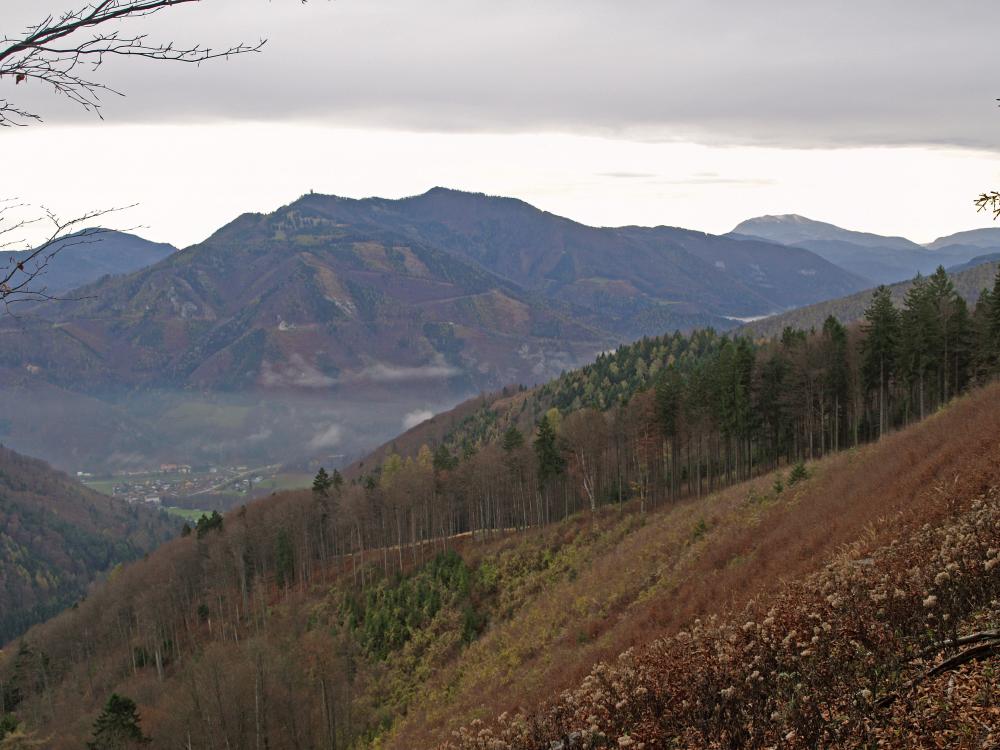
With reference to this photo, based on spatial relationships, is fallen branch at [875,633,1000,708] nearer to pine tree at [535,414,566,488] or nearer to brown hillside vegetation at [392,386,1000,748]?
brown hillside vegetation at [392,386,1000,748]

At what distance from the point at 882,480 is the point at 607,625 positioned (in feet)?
36.2

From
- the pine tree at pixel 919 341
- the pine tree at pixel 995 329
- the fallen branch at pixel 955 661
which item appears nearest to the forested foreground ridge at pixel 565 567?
the pine tree at pixel 919 341

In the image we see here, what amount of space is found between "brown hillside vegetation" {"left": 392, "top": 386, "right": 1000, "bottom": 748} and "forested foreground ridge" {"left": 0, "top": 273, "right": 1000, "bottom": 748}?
177mm

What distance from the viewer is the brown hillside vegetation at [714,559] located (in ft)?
62.1

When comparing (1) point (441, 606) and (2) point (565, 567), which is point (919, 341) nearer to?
(2) point (565, 567)

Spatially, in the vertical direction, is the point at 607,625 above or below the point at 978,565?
below

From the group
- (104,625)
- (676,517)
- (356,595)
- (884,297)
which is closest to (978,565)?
(676,517)

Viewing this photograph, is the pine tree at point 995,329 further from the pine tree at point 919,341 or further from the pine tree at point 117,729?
the pine tree at point 117,729

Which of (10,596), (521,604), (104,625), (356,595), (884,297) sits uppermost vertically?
(884,297)

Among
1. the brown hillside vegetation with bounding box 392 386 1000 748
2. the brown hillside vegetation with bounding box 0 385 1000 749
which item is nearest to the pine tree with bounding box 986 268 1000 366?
the brown hillside vegetation with bounding box 0 385 1000 749

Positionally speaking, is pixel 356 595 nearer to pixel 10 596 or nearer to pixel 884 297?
pixel 884 297

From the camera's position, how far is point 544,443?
6250 centimetres

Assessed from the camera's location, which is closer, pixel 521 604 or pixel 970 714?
pixel 970 714

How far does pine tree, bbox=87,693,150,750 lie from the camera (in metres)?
37.5
